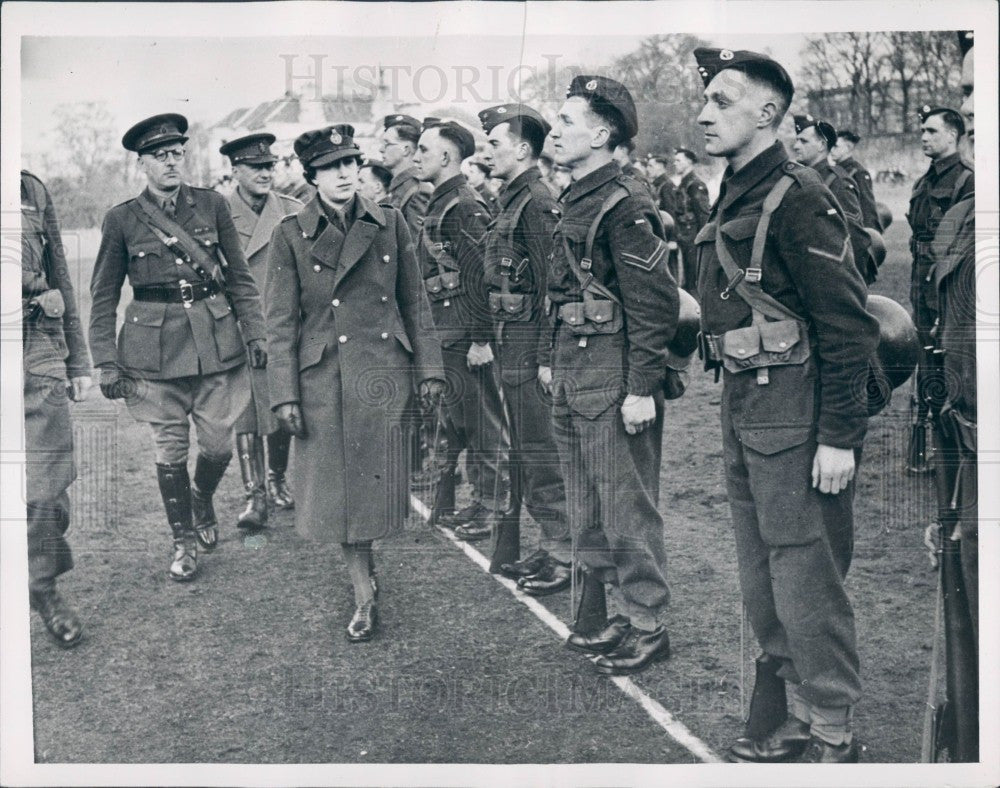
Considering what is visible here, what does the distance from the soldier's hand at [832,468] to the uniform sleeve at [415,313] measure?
1468 millimetres

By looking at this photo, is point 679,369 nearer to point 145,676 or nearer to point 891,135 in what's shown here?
point 891,135

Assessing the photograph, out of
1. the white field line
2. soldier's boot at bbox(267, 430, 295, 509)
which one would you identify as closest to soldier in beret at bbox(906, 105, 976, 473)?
the white field line

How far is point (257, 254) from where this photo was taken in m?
4.46

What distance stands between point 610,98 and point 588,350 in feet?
3.06

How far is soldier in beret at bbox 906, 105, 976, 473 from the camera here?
405 cm

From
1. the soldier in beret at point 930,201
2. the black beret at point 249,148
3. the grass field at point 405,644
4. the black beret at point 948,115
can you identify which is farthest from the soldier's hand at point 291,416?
the black beret at point 948,115

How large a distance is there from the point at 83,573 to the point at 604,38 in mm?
2902

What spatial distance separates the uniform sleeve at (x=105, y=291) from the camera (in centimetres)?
426

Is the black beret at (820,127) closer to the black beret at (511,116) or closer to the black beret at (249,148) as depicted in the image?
the black beret at (511,116)

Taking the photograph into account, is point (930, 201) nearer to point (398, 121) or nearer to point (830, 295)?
point (830, 295)

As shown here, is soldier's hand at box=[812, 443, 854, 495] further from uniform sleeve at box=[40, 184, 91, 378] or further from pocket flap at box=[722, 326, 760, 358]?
uniform sleeve at box=[40, 184, 91, 378]

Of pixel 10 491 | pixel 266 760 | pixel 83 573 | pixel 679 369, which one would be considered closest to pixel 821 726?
pixel 679 369

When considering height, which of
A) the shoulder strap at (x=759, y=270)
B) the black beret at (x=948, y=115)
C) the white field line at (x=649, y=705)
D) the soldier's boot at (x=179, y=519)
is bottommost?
the white field line at (x=649, y=705)

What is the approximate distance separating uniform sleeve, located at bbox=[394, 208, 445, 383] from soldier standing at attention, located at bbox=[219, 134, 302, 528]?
A: 1.58 feet
